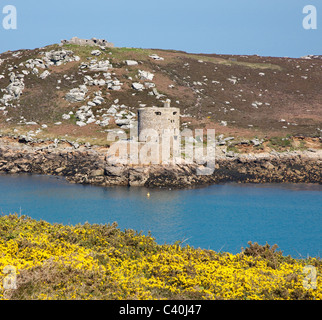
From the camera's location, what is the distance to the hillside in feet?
248

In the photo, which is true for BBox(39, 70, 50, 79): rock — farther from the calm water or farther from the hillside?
the calm water

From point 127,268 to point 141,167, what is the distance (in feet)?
130

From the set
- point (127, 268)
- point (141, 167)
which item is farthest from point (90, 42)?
point (127, 268)

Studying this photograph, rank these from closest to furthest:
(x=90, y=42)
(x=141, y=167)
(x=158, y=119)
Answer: (x=141, y=167) → (x=158, y=119) → (x=90, y=42)

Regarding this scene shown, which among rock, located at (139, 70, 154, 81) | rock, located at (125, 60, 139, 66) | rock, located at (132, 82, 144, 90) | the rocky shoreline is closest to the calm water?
the rocky shoreline

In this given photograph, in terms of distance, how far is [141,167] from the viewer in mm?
55719

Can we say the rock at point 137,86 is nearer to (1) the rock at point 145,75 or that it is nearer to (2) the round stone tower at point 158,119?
(1) the rock at point 145,75

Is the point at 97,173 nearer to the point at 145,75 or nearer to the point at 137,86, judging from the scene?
the point at 137,86

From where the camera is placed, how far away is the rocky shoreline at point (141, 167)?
55.2 metres

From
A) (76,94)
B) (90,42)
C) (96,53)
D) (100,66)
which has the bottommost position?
(76,94)

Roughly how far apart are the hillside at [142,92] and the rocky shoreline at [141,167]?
4958 mm

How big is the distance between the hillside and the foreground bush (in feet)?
167

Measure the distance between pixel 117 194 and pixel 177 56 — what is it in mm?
66205

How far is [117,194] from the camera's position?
49.9 metres
